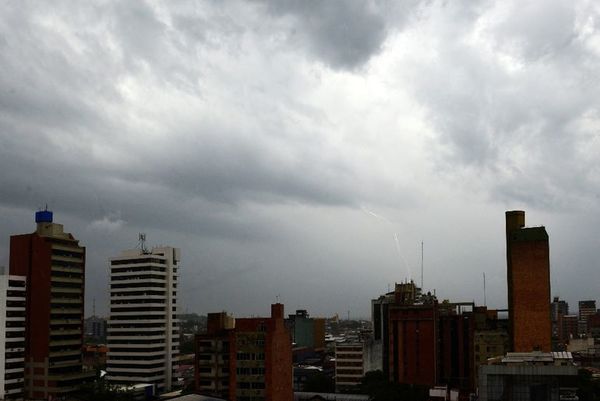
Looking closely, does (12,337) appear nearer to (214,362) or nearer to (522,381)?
(214,362)

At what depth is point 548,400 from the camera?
181 ft

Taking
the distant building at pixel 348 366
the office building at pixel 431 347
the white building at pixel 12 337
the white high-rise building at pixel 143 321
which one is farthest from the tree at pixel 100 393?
the distant building at pixel 348 366

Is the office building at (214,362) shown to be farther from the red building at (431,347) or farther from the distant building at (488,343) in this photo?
the distant building at (488,343)

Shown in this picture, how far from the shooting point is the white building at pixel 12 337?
9200 centimetres

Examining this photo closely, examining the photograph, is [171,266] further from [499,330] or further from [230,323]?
[499,330]

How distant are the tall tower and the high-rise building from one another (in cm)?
6556

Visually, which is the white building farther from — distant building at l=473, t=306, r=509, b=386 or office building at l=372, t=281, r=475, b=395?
distant building at l=473, t=306, r=509, b=386

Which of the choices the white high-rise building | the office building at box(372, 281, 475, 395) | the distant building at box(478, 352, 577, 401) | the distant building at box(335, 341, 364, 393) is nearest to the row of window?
the distant building at box(478, 352, 577, 401)

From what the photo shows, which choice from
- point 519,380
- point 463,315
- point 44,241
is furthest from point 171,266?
point 519,380

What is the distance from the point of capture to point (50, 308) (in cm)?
9631

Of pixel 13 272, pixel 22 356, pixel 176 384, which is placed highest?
pixel 13 272

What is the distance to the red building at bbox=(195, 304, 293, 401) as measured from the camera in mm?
81500

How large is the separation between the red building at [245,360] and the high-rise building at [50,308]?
84.0ft

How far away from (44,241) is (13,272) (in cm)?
653
